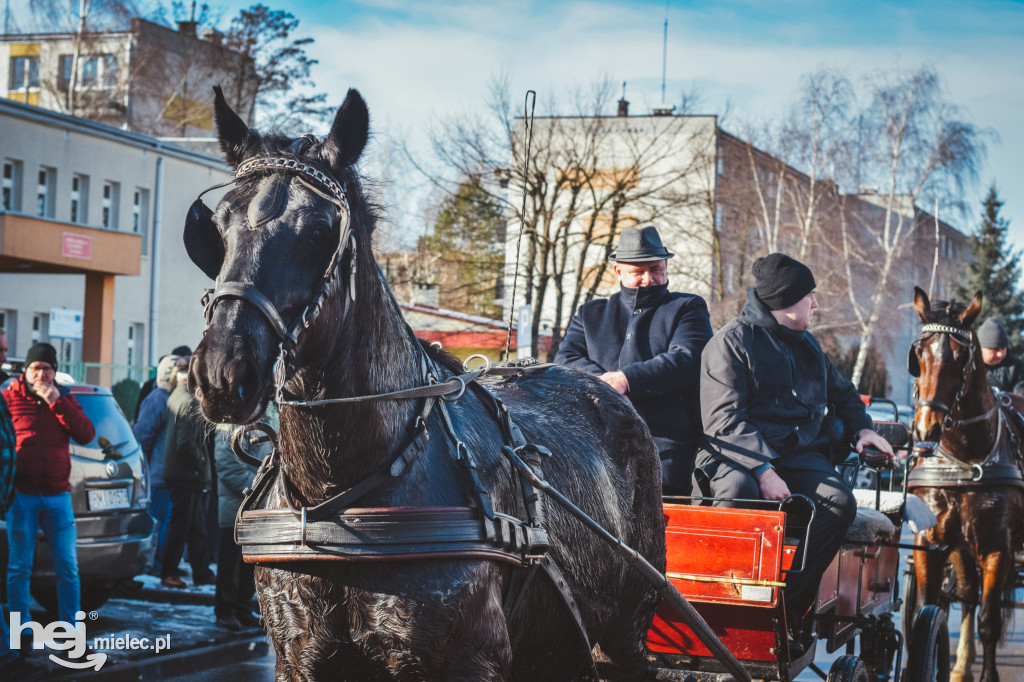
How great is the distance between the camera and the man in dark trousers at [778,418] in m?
5.61

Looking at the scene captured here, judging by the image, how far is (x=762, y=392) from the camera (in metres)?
5.95

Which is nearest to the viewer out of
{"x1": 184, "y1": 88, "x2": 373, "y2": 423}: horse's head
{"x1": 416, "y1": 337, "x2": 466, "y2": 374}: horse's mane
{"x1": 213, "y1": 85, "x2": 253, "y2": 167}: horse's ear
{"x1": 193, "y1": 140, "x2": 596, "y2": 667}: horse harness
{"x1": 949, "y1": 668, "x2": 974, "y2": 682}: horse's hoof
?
{"x1": 184, "y1": 88, "x2": 373, "y2": 423}: horse's head

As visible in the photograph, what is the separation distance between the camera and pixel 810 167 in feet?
123

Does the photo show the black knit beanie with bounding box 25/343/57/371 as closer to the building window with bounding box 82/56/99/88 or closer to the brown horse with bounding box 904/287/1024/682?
the brown horse with bounding box 904/287/1024/682

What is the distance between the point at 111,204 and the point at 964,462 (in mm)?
27895

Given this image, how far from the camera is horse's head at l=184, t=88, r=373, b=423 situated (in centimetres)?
272

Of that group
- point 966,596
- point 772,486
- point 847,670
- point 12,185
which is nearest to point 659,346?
point 772,486

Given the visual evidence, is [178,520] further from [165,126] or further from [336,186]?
[165,126]

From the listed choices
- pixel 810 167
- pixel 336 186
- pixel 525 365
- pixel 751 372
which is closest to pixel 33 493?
pixel 525 365

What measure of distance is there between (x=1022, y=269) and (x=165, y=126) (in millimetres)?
37462

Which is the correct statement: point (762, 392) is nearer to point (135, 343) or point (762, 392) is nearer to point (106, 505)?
point (106, 505)

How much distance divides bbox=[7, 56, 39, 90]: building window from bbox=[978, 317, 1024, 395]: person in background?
4405cm

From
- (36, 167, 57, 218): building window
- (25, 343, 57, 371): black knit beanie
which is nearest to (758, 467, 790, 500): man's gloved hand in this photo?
(25, 343, 57, 371): black knit beanie

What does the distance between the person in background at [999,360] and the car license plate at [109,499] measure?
25.5 feet
